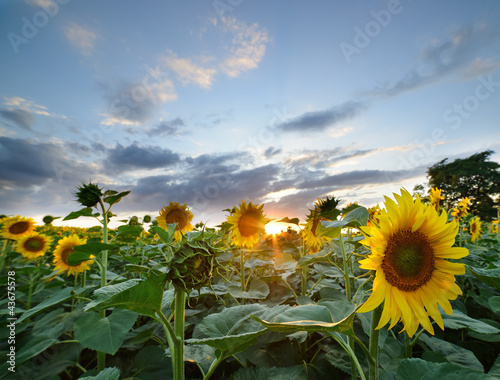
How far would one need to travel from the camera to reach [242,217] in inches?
136

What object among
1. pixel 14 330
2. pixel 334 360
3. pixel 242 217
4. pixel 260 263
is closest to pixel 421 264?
pixel 334 360

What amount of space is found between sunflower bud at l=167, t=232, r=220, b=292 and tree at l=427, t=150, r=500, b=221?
1608 inches

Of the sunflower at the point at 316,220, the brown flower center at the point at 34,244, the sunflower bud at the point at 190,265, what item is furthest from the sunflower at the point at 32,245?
the sunflower bud at the point at 190,265

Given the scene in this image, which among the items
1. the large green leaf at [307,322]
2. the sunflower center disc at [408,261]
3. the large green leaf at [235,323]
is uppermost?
the sunflower center disc at [408,261]

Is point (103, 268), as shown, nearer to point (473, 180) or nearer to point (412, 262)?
point (412, 262)

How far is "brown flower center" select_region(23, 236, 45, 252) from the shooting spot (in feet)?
13.3

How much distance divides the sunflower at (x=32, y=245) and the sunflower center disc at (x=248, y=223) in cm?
305

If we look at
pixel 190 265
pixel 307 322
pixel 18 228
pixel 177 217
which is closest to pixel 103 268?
pixel 190 265

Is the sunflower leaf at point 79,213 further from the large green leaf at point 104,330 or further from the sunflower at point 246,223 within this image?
the sunflower at point 246,223

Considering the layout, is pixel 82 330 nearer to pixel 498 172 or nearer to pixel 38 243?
pixel 38 243

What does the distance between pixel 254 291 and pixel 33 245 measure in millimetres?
3750

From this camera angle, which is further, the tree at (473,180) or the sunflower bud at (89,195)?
the tree at (473,180)

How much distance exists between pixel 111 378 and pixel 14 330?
1.40 m

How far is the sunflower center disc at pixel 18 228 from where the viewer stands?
406 cm
